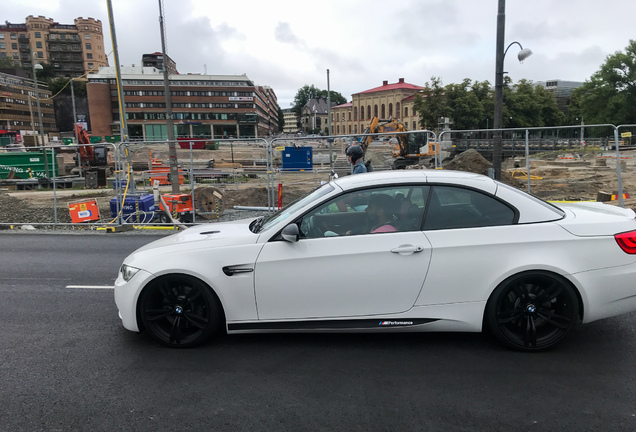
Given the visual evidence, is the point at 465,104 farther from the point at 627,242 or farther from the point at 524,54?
the point at 627,242

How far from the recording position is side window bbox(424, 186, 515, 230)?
399 cm

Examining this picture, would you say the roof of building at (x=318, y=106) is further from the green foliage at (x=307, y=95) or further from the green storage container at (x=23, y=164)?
the green storage container at (x=23, y=164)

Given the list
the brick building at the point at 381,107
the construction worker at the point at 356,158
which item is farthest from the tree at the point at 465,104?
the construction worker at the point at 356,158

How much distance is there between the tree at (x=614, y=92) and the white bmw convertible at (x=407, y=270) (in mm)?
69660

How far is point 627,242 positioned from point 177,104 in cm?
10816

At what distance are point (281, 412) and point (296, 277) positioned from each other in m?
1.10

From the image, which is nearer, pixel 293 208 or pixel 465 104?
pixel 293 208

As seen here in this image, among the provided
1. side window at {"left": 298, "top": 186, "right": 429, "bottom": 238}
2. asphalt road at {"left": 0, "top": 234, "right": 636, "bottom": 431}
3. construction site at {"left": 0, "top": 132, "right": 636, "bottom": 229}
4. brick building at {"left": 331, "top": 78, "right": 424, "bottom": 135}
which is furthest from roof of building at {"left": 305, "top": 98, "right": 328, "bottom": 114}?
asphalt road at {"left": 0, "top": 234, "right": 636, "bottom": 431}

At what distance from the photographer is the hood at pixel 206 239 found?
13.5 feet

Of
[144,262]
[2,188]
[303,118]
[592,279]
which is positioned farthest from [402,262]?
[303,118]

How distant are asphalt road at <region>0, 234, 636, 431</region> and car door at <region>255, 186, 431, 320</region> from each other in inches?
16.7

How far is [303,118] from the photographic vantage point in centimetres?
16212

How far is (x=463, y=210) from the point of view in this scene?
13.2 feet

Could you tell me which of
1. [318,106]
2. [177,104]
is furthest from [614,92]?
[318,106]
